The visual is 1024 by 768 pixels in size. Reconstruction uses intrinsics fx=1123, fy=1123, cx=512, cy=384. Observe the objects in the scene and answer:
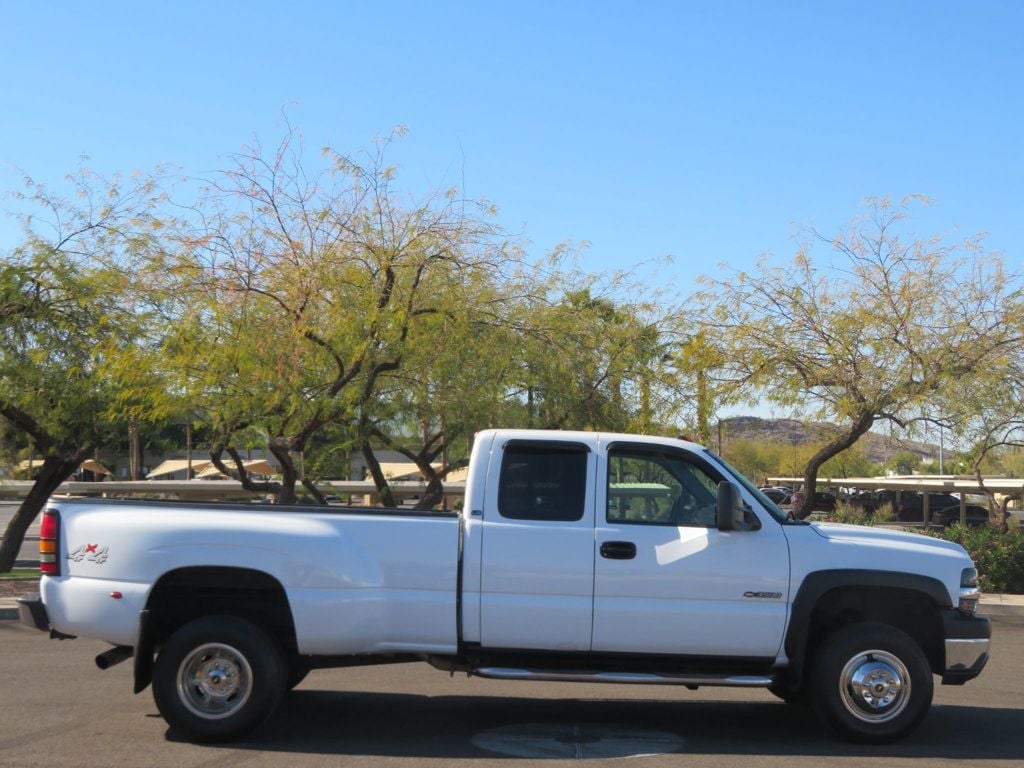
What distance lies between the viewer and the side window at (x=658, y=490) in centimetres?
750

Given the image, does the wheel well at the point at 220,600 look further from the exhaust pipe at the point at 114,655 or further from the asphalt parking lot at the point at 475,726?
the asphalt parking lot at the point at 475,726

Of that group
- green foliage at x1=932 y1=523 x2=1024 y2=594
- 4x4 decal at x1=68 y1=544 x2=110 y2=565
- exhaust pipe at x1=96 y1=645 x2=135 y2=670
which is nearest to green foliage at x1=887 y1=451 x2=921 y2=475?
green foliage at x1=932 y1=523 x2=1024 y2=594

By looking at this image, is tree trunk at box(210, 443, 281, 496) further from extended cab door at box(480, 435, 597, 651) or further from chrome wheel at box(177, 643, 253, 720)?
extended cab door at box(480, 435, 597, 651)

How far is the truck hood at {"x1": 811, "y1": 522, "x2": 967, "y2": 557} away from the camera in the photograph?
7555mm

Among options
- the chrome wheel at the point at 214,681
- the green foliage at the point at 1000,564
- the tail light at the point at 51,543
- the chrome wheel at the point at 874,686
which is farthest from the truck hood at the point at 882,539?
the green foliage at the point at 1000,564

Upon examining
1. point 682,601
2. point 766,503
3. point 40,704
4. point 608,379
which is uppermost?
point 608,379

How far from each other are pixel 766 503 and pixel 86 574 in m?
4.53

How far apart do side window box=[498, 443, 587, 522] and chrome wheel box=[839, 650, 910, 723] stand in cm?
207

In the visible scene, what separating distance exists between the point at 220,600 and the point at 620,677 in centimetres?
271

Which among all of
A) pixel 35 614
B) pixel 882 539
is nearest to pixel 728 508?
pixel 882 539

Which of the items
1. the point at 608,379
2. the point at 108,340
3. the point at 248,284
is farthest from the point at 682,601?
the point at 608,379

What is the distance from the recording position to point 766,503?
24.9ft

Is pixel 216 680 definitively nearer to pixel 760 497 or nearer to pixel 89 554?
pixel 89 554

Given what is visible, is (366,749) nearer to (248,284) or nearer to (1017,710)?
(1017,710)
